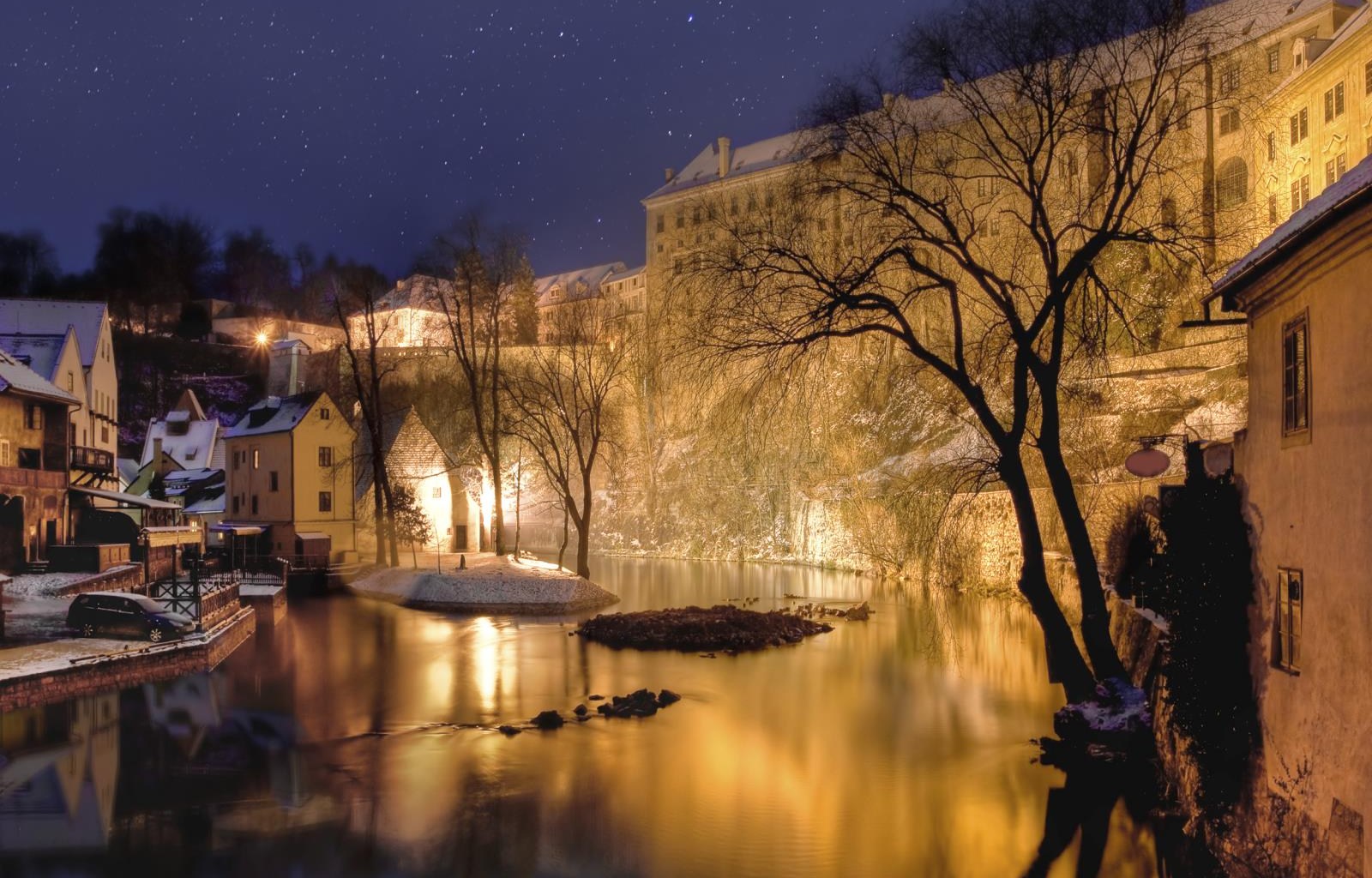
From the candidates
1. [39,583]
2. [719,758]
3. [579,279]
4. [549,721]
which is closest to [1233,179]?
[719,758]

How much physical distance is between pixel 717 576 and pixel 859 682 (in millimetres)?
28973

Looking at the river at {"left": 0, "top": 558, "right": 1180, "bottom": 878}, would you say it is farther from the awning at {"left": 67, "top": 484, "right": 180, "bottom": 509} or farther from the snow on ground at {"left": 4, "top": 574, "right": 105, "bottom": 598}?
the awning at {"left": 67, "top": 484, "right": 180, "bottom": 509}

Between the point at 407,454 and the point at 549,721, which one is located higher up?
the point at 407,454

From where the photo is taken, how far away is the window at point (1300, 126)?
50062 mm

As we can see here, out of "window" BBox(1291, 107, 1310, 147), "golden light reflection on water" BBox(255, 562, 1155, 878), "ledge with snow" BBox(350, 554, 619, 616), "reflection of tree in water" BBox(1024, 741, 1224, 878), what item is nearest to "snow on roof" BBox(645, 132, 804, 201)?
"window" BBox(1291, 107, 1310, 147)

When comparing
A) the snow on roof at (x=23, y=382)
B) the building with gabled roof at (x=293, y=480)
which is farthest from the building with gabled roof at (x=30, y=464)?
the building with gabled roof at (x=293, y=480)

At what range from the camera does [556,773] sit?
17.2 metres

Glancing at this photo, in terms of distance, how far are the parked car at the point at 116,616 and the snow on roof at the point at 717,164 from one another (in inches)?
2869

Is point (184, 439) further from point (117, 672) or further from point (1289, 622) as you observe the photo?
point (1289, 622)

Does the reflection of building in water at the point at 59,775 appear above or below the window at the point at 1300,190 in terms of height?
below

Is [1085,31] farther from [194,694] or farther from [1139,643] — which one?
[194,694]

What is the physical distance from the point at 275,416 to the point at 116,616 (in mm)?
32152

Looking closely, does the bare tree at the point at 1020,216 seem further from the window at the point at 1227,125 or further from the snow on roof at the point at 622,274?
the snow on roof at the point at 622,274

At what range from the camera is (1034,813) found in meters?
15.0
